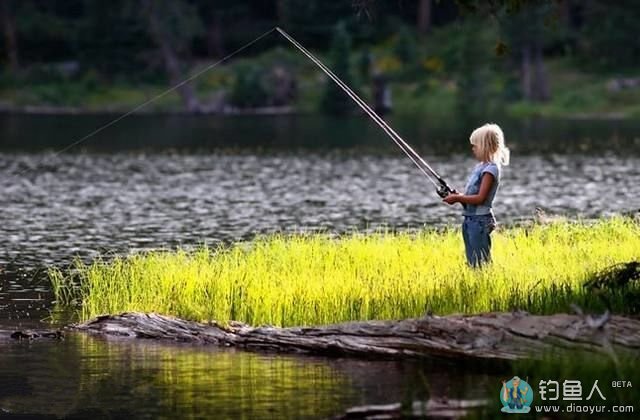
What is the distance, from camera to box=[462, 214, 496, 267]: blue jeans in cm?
1489

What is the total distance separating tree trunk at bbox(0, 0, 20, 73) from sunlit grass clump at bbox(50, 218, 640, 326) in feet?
240

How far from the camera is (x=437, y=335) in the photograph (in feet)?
41.3

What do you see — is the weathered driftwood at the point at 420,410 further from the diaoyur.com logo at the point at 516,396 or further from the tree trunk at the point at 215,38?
the tree trunk at the point at 215,38

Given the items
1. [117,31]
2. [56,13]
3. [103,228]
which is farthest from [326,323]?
[56,13]

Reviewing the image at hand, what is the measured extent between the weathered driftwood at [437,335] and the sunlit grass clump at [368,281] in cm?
56

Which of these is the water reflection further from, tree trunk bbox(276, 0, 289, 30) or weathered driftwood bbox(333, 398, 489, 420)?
tree trunk bbox(276, 0, 289, 30)

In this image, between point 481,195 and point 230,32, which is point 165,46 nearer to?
point 230,32

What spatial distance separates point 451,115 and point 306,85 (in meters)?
12.2

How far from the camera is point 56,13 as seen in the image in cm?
9656

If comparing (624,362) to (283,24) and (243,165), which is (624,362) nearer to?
(243,165)

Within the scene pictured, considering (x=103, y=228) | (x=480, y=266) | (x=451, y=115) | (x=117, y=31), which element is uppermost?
(x=117, y=31)

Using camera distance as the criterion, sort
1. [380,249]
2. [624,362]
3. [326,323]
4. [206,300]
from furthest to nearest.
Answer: [380,249] → [206,300] → [326,323] → [624,362]

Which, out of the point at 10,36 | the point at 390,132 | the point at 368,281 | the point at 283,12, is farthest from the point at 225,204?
the point at 10,36

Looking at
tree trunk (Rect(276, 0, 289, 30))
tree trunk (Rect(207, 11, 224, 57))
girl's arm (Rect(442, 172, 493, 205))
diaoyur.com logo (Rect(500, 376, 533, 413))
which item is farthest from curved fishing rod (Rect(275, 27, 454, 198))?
tree trunk (Rect(207, 11, 224, 57))
